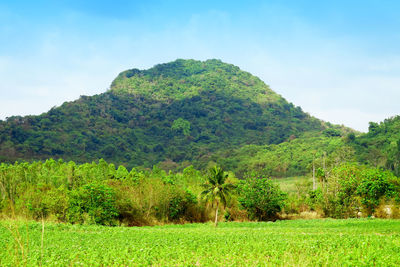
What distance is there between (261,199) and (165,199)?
590 inches

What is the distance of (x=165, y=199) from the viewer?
5112cm

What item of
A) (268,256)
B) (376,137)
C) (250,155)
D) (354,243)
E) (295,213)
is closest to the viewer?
(268,256)

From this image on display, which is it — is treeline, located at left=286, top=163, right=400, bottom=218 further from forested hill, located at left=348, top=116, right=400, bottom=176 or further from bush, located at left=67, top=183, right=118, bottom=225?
forested hill, located at left=348, top=116, right=400, bottom=176

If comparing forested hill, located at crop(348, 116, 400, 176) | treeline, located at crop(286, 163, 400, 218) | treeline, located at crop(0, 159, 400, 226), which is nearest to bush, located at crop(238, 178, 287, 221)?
treeline, located at crop(0, 159, 400, 226)

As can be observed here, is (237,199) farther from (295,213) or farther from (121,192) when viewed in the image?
(121,192)

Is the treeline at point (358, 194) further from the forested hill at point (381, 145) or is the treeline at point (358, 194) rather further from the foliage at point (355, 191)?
the forested hill at point (381, 145)

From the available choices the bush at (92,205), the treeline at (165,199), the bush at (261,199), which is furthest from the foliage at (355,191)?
the bush at (92,205)

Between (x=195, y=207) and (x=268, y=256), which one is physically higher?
(x=268, y=256)

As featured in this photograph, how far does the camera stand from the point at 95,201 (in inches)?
1706

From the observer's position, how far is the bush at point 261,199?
5528 cm

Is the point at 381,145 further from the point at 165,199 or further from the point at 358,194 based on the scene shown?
the point at 165,199

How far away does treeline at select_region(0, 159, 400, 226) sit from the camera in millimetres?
43562

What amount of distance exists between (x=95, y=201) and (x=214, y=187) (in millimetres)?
14565

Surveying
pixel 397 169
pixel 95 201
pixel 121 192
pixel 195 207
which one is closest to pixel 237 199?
pixel 195 207
